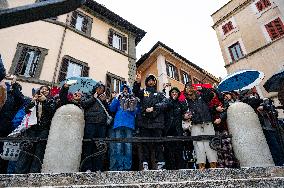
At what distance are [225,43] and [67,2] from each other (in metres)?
22.3

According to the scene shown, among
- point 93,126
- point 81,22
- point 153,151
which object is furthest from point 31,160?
point 81,22

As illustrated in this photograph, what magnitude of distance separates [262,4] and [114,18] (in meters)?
11.4

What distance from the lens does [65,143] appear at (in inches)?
147

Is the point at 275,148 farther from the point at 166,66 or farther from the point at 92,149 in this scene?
the point at 166,66

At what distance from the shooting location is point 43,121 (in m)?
4.84

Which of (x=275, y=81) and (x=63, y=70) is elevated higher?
(x=63, y=70)

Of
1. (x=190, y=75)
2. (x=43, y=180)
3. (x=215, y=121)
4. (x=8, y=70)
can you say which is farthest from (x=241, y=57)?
(x=43, y=180)

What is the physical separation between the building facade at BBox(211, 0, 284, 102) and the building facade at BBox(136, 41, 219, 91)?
351 centimetres

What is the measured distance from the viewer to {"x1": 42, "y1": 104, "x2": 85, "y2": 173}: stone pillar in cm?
359

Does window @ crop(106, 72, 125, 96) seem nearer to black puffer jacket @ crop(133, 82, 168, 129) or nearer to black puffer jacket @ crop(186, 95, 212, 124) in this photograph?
black puffer jacket @ crop(133, 82, 168, 129)

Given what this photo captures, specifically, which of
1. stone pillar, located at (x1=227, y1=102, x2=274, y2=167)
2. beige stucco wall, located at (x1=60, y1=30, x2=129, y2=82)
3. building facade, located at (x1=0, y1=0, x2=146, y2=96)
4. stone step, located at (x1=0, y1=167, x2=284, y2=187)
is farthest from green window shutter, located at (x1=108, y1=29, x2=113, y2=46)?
stone step, located at (x1=0, y1=167, x2=284, y2=187)

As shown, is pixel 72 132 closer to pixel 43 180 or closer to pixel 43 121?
pixel 43 180

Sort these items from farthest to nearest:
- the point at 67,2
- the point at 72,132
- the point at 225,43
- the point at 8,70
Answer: the point at 225,43 < the point at 8,70 < the point at 72,132 < the point at 67,2

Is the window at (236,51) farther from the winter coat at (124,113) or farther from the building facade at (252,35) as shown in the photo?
the winter coat at (124,113)
